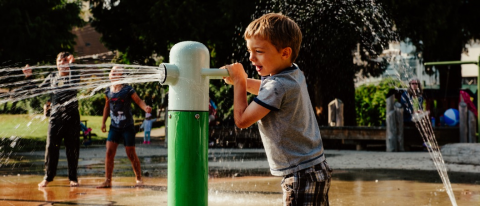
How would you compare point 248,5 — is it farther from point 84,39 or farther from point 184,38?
point 84,39

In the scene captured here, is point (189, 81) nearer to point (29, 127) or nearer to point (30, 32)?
point (30, 32)

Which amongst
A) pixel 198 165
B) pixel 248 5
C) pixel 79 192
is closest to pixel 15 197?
pixel 79 192

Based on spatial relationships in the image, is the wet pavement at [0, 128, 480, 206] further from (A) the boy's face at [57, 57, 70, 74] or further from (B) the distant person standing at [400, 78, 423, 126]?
(B) the distant person standing at [400, 78, 423, 126]

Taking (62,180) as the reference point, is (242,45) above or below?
above

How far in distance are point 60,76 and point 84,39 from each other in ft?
128

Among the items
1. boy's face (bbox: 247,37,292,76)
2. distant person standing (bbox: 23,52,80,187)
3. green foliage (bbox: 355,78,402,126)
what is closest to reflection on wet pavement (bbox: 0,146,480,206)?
distant person standing (bbox: 23,52,80,187)

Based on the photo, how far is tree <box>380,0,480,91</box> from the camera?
13805 mm

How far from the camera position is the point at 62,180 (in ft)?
25.6

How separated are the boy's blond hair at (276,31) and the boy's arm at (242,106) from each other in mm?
183

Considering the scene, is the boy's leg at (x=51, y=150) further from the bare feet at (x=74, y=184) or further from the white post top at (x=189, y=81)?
the white post top at (x=189, y=81)

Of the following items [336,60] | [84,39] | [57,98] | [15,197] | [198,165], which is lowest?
[15,197]

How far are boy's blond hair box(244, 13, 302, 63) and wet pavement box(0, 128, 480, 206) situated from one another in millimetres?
3334

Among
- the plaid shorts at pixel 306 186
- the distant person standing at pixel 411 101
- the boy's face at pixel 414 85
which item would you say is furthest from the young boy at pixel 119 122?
the boy's face at pixel 414 85

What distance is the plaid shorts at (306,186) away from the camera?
2871 millimetres
